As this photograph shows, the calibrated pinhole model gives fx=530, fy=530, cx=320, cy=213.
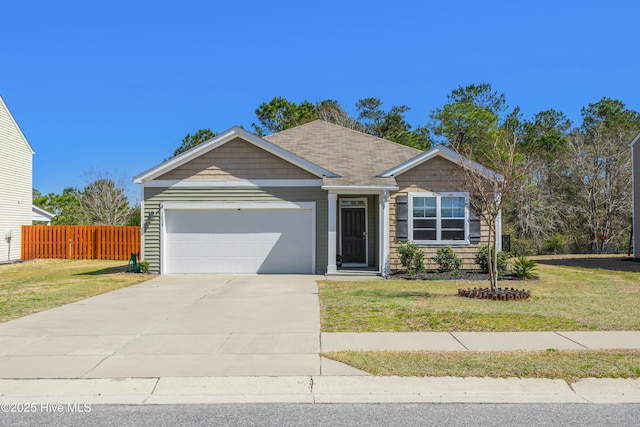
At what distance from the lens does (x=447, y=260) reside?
17.0 metres

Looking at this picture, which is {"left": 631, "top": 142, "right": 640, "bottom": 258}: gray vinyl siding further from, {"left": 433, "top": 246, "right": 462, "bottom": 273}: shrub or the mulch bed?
the mulch bed

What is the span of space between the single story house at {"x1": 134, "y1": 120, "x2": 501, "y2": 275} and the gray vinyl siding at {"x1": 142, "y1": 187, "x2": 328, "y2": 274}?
0.03 m

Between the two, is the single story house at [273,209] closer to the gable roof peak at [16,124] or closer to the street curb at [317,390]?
the street curb at [317,390]

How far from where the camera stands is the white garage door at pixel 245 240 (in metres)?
18.1

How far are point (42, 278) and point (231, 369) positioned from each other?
46.3 feet

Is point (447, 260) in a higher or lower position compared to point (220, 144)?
lower

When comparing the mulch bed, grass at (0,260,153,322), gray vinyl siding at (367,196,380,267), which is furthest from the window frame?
grass at (0,260,153,322)

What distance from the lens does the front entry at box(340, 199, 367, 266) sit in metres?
19.1

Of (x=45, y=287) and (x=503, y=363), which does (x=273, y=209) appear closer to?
(x=45, y=287)

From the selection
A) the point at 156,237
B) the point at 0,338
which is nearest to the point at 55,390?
the point at 0,338

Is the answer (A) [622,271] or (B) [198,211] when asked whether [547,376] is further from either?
(A) [622,271]

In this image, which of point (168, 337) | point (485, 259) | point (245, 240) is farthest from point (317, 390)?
point (245, 240)

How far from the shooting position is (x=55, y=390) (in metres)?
5.77

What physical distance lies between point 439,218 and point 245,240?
6583mm
